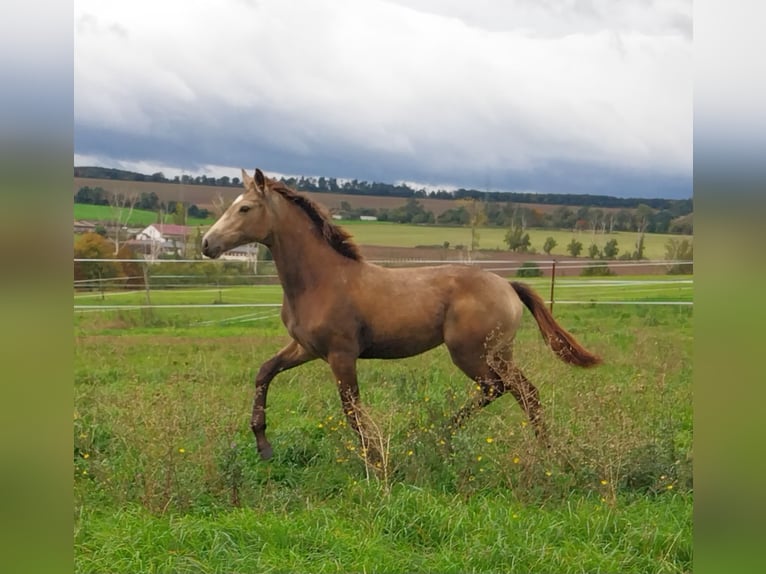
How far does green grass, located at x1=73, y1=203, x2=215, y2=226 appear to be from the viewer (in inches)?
209

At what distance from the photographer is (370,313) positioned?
4551 mm

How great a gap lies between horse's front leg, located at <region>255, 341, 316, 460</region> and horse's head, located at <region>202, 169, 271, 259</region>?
2.65 ft

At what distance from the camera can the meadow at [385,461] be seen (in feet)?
11.3

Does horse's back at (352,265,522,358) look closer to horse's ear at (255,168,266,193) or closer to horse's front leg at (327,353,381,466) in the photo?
horse's front leg at (327,353,381,466)

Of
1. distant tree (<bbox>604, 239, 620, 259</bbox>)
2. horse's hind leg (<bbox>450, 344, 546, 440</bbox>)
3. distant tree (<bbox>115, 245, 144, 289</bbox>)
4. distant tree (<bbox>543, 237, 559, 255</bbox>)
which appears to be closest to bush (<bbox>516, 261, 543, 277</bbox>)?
distant tree (<bbox>543, 237, 559, 255</bbox>)

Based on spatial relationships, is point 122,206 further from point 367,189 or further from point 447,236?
point 447,236

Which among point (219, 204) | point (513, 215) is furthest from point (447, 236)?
point (219, 204)

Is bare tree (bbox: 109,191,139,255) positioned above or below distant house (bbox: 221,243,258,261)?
above

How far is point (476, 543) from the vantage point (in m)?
3.43

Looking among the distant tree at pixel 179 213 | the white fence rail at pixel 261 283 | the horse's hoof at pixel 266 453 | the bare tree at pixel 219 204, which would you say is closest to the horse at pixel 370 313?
the horse's hoof at pixel 266 453

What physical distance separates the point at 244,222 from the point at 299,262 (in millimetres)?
462

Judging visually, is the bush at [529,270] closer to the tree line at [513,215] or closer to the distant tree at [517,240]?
the distant tree at [517,240]
